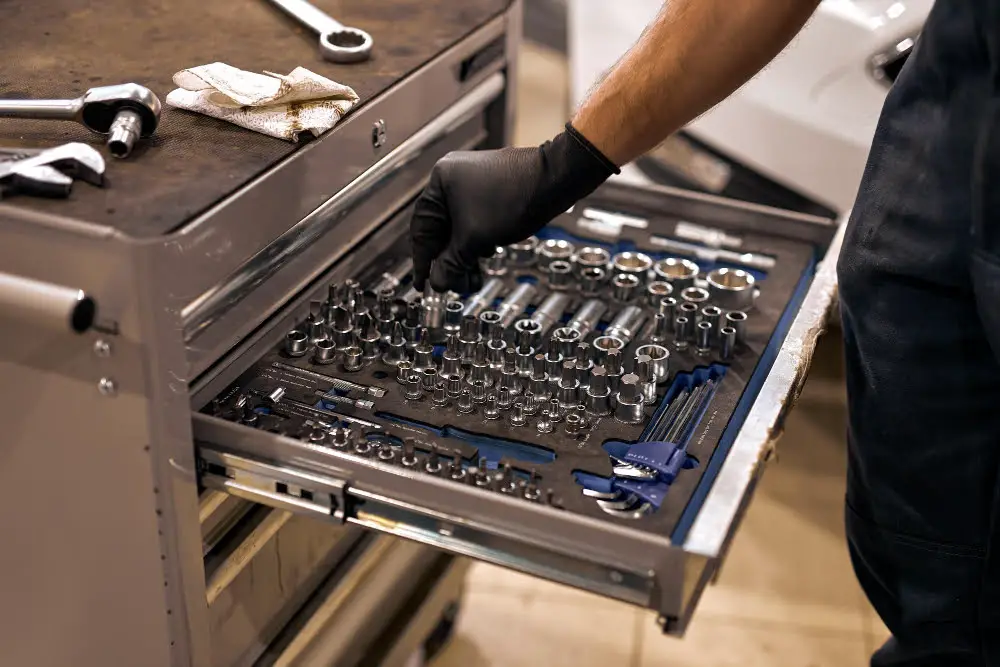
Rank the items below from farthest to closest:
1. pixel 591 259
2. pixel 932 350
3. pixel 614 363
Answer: pixel 591 259, pixel 614 363, pixel 932 350

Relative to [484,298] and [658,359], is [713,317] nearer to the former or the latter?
[658,359]

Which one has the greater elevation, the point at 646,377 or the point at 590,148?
the point at 590,148

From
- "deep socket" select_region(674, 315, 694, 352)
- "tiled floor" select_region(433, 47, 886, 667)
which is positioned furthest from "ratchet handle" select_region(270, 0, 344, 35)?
"tiled floor" select_region(433, 47, 886, 667)

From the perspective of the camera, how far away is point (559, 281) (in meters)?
1.37

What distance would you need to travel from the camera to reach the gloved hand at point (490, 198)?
3.84 ft

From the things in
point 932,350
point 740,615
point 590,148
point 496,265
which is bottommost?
point 740,615

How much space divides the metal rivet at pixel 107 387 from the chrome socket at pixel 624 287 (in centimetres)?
59

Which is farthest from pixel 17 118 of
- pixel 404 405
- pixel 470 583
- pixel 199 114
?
pixel 470 583

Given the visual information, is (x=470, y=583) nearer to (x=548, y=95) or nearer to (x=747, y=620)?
(x=747, y=620)

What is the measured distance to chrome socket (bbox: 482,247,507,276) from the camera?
1392 mm

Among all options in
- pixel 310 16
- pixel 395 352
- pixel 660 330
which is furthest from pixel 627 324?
pixel 310 16

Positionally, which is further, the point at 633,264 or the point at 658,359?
the point at 633,264

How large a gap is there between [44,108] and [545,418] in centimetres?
55

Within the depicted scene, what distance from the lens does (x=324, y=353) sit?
117 centimetres
